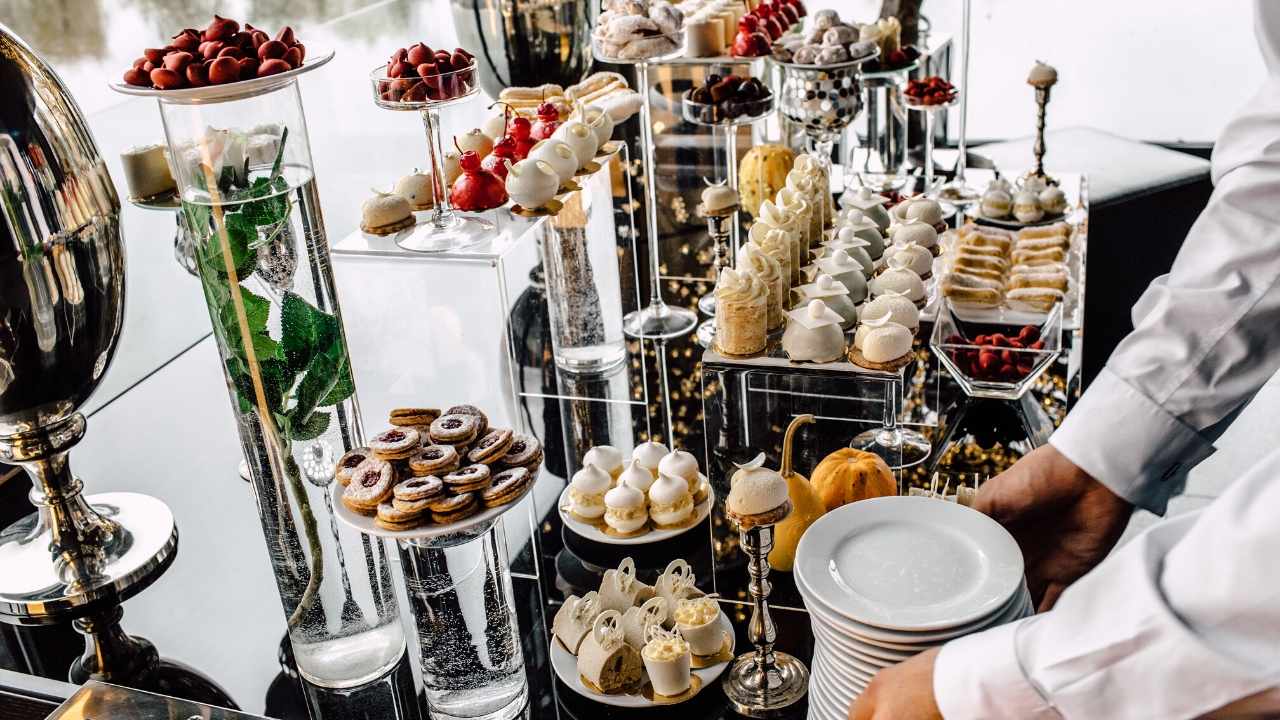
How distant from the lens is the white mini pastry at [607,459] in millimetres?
1490

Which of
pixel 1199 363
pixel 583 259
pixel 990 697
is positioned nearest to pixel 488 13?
pixel 583 259

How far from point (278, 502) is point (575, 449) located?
1.80ft

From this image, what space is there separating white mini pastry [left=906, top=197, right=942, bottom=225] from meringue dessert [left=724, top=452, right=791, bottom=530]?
0.92m

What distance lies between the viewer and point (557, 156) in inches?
73.0

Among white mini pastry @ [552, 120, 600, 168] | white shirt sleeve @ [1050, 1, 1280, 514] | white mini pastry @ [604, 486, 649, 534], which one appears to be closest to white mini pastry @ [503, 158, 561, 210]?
white mini pastry @ [552, 120, 600, 168]

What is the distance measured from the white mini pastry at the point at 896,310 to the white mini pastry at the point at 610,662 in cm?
56

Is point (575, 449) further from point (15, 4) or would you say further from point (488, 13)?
point (15, 4)

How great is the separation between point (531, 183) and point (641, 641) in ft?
2.74

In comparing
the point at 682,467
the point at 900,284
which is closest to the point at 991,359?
the point at 900,284

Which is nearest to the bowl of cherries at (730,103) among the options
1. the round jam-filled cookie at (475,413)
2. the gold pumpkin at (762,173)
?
the gold pumpkin at (762,173)

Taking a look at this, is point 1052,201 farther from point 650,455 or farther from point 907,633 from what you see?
point 907,633

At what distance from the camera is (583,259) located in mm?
2004

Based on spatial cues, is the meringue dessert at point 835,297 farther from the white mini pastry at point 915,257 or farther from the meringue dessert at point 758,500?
the meringue dessert at point 758,500

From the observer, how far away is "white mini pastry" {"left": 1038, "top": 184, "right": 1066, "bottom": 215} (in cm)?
228
